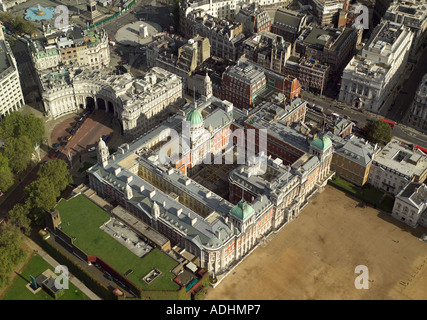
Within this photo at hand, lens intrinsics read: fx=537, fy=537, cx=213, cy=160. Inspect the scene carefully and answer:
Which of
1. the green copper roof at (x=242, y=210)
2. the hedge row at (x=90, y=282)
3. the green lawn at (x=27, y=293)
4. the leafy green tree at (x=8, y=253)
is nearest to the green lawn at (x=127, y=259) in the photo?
the hedge row at (x=90, y=282)

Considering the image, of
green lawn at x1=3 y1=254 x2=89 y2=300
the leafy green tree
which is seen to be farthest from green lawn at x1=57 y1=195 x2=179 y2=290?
the leafy green tree

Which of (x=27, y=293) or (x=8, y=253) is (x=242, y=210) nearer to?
(x=27, y=293)

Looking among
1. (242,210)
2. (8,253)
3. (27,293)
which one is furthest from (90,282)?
(242,210)

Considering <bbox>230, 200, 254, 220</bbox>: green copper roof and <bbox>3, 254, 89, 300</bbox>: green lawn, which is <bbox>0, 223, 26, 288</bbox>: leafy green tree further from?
<bbox>230, 200, 254, 220</bbox>: green copper roof

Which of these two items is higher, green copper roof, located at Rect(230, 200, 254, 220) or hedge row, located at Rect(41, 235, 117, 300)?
green copper roof, located at Rect(230, 200, 254, 220)
